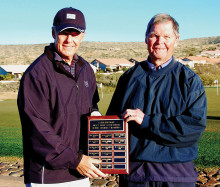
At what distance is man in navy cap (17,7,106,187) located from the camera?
2.88m

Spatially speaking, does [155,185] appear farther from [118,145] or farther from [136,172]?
[118,145]

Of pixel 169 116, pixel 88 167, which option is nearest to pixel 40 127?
pixel 88 167

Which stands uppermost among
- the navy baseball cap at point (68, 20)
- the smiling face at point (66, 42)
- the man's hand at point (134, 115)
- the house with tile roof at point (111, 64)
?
the navy baseball cap at point (68, 20)

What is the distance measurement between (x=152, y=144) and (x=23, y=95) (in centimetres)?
126

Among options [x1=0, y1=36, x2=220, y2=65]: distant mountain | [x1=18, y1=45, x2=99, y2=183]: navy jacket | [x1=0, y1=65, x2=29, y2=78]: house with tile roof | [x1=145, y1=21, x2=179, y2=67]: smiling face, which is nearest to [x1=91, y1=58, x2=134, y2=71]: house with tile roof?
[x1=0, y1=36, x2=220, y2=65]: distant mountain

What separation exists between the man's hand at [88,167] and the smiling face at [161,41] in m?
1.13

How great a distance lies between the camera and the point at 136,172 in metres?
3.03

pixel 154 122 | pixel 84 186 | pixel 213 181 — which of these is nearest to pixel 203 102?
pixel 154 122

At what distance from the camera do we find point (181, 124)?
2848mm

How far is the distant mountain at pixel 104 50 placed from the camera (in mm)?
109000

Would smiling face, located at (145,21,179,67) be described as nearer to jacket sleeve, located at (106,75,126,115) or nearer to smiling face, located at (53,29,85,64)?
jacket sleeve, located at (106,75,126,115)

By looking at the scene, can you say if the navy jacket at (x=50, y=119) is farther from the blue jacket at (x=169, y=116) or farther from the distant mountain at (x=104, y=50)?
the distant mountain at (x=104, y=50)

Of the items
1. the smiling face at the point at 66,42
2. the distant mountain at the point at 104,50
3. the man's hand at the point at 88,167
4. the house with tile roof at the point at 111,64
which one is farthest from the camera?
the distant mountain at the point at 104,50

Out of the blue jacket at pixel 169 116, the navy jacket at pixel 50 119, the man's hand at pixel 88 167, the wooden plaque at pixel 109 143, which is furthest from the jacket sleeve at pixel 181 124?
the navy jacket at pixel 50 119
